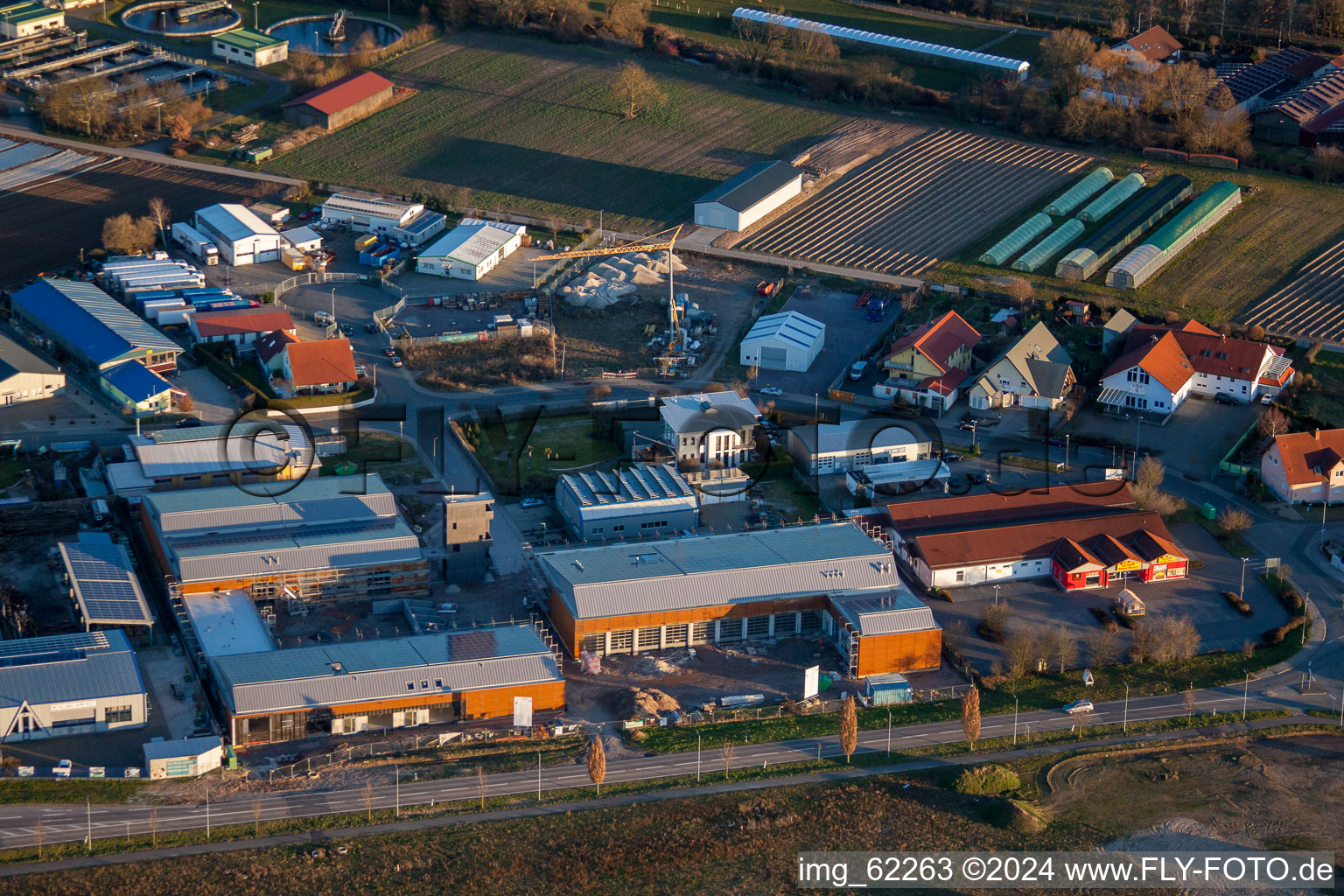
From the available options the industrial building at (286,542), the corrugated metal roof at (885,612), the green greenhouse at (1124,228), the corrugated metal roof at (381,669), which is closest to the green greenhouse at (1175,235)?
the green greenhouse at (1124,228)

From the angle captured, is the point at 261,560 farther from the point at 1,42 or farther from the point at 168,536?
the point at 1,42

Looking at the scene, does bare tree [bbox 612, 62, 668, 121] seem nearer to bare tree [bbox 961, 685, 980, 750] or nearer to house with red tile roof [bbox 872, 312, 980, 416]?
house with red tile roof [bbox 872, 312, 980, 416]

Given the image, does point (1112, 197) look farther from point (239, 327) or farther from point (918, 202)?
point (239, 327)

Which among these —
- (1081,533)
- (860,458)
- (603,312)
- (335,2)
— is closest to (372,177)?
(603,312)

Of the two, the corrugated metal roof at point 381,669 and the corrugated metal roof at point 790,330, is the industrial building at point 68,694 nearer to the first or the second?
the corrugated metal roof at point 381,669

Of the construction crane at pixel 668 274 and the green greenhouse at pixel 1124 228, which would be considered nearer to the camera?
the construction crane at pixel 668 274
